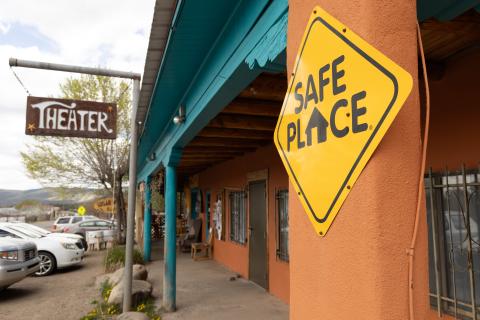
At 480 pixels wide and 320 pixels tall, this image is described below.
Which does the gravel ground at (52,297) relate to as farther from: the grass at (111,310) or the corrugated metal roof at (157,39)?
the corrugated metal roof at (157,39)

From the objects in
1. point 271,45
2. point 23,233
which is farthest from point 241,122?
point 23,233

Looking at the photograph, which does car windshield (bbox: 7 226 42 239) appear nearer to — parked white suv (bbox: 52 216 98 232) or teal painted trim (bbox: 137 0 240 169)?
teal painted trim (bbox: 137 0 240 169)

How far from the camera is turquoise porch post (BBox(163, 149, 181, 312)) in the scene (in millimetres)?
6031

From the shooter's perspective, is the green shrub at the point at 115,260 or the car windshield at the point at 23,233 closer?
the green shrub at the point at 115,260

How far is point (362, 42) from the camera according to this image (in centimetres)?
130

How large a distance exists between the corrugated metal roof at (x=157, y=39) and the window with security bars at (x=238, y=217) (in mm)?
4149

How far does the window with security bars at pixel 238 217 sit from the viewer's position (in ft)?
28.8

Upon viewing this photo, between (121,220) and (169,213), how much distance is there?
12072 millimetres

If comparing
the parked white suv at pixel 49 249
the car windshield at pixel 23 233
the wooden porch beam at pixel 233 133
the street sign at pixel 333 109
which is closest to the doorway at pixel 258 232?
the wooden porch beam at pixel 233 133

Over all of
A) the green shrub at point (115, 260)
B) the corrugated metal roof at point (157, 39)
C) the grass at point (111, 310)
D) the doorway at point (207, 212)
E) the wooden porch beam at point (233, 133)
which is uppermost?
the corrugated metal roof at point (157, 39)

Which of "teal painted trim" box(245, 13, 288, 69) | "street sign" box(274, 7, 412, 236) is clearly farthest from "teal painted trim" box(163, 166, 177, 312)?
"street sign" box(274, 7, 412, 236)

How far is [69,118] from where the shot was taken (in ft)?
17.0

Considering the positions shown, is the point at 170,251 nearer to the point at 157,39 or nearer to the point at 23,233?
the point at 157,39

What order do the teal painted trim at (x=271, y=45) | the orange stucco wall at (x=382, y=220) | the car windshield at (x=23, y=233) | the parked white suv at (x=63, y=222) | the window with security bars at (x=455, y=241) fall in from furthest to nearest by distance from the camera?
the parked white suv at (x=63, y=222)
the car windshield at (x=23, y=233)
the window with security bars at (x=455, y=241)
the teal painted trim at (x=271, y=45)
the orange stucco wall at (x=382, y=220)
